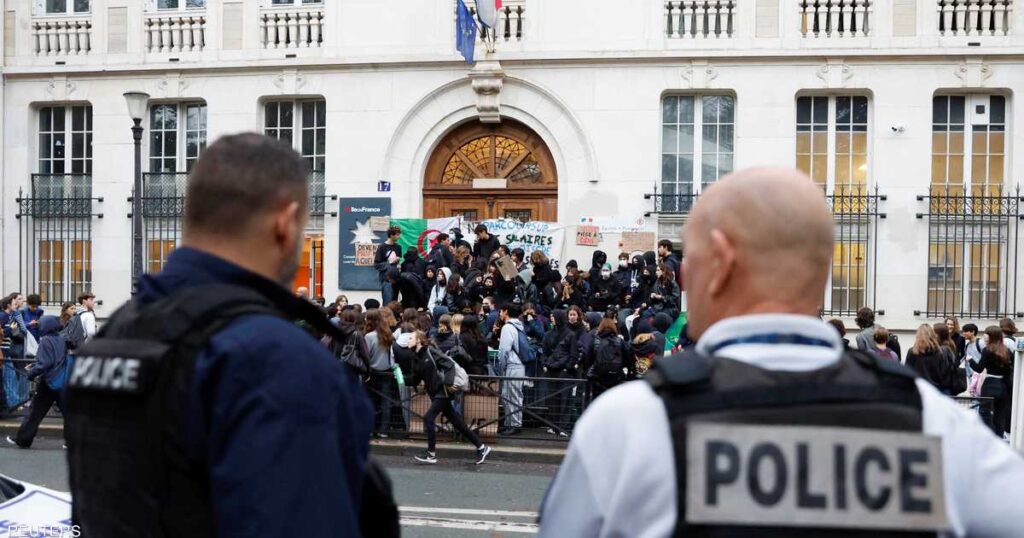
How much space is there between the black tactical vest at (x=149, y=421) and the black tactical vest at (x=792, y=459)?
0.96 meters

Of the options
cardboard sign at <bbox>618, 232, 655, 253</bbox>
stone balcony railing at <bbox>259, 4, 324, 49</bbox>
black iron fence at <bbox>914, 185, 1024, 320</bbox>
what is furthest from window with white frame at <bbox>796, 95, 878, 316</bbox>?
stone balcony railing at <bbox>259, 4, 324, 49</bbox>

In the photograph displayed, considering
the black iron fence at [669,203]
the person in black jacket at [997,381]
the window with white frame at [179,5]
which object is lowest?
the person in black jacket at [997,381]

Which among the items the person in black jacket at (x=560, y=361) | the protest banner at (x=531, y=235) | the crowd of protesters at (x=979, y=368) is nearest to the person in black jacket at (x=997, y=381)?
the crowd of protesters at (x=979, y=368)

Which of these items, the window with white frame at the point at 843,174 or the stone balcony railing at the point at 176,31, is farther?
the stone balcony railing at the point at 176,31

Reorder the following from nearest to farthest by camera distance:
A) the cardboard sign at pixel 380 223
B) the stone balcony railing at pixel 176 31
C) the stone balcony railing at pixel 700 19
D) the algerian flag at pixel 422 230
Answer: the algerian flag at pixel 422 230 < the stone balcony railing at pixel 700 19 < the cardboard sign at pixel 380 223 < the stone balcony railing at pixel 176 31

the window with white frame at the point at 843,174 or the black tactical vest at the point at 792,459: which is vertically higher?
the window with white frame at the point at 843,174

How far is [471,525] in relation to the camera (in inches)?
342

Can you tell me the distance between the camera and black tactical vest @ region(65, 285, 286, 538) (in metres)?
2.18

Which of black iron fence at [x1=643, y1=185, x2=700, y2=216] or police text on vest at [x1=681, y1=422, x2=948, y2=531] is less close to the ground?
black iron fence at [x1=643, y1=185, x2=700, y2=216]

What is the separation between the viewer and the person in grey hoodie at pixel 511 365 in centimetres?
1337

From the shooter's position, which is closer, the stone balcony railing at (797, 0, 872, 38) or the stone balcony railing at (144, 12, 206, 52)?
the stone balcony railing at (797, 0, 872, 38)

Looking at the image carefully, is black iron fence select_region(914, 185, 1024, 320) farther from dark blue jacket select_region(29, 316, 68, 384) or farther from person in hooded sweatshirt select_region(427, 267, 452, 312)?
dark blue jacket select_region(29, 316, 68, 384)

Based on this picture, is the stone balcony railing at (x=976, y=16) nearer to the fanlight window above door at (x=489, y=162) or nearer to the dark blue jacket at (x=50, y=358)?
the fanlight window above door at (x=489, y=162)

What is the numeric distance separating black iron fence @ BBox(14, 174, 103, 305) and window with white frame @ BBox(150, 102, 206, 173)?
1.58 m
